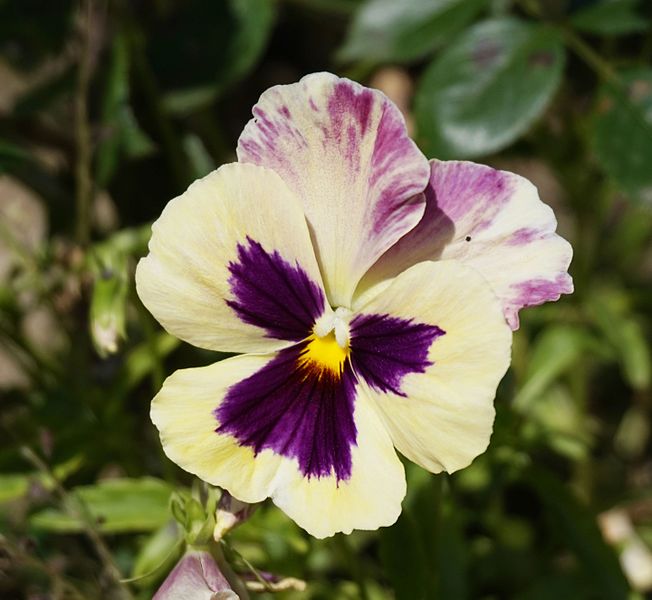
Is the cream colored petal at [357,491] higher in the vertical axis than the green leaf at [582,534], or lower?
higher

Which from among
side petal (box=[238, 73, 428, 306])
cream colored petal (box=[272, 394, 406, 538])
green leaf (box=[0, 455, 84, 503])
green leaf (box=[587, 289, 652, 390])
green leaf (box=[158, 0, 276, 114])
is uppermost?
side petal (box=[238, 73, 428, 306])

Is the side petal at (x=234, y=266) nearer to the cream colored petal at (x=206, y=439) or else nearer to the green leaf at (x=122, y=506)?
the cream colored petal at (x=206, y=439)

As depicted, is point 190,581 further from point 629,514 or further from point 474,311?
point 629,514

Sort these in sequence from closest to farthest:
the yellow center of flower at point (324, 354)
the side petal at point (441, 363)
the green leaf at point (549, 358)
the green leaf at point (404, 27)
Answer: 1. the side petal at point (441, 363)
2. the yellow center of flower at point (324, 354)
3. the green leaf at point (404, 27)
4. the green leaf at point (549, 358)

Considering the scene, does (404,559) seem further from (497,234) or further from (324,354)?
(497,234)

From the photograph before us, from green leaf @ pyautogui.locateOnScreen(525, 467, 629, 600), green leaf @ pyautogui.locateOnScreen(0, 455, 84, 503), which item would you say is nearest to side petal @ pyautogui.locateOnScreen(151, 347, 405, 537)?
green leaf @ pyautogui.locateOnScreen(0, 455, 84, 503)

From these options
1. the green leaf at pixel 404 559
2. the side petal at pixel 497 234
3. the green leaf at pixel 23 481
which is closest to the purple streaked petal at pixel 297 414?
the side petal at pixel 497 234

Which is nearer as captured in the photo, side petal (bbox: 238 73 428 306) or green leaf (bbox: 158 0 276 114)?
side petal (bbox: 238 73 428 306)

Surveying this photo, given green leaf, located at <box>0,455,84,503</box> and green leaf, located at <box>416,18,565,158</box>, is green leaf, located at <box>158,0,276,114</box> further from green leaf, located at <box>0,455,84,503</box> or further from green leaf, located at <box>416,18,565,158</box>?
green leaf, located at <box>0,455,84,503</box>
